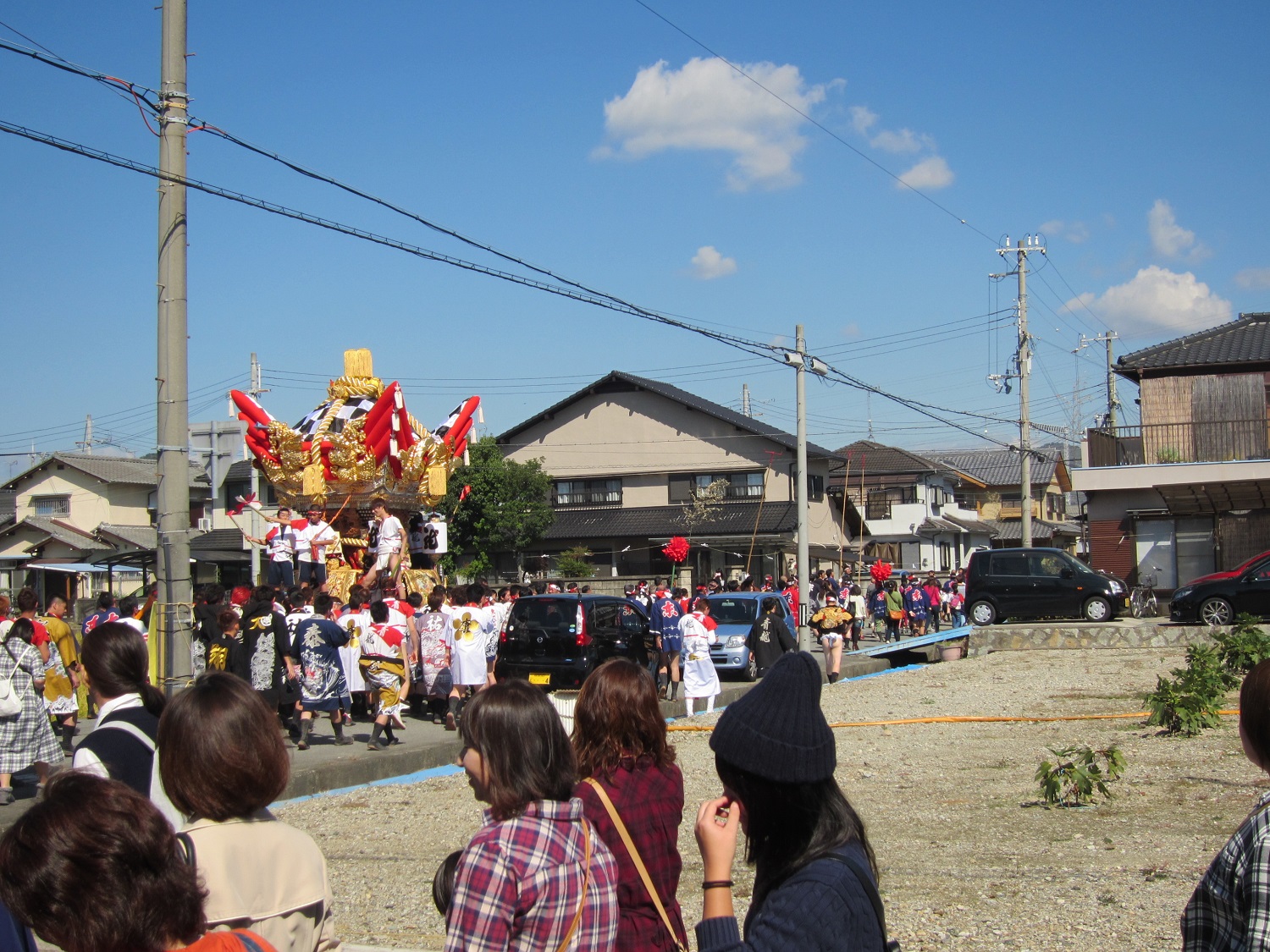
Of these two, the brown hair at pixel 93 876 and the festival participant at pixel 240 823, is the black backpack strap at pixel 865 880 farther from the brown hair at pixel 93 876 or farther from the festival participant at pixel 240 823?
the festival participant at pixel 240 823

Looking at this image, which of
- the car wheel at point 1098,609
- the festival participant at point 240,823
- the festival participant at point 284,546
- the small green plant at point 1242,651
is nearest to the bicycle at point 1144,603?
the car wheel at point 1098,609

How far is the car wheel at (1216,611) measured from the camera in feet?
74.0

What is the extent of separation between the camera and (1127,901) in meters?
6.36

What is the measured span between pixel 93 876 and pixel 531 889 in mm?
1089

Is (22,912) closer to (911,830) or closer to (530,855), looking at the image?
(530,855)

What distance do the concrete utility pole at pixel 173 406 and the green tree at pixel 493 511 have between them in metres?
36.5

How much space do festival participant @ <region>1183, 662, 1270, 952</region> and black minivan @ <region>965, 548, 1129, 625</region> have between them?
23.1 metres

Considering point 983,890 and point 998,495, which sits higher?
point 998,495

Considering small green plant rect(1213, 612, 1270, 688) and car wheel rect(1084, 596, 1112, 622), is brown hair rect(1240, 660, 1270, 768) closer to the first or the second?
small green plant rect(1213, 612, 1270, 688)

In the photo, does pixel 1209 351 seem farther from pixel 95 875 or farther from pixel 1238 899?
pixel 95 875

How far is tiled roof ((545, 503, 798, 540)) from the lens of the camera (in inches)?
1800

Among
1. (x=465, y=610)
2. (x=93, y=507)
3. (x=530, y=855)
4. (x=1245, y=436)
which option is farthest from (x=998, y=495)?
(x=530, y=855)

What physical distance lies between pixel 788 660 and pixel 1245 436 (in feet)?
110

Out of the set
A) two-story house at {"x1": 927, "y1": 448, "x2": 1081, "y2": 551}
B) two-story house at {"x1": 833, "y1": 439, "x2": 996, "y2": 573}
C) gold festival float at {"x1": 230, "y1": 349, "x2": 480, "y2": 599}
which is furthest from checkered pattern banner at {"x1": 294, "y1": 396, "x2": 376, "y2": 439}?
two-story house at {"x1": 927, "y1": 448, "x2": 1081, "y2": 551}
